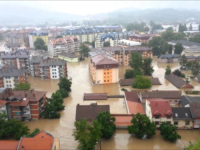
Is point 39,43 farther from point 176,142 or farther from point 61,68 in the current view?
point 176,142

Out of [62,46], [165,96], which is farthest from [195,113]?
[62,46]

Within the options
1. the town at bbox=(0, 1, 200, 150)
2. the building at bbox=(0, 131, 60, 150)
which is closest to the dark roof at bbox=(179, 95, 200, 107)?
the town at bbox=(0, 1, 200, 150)

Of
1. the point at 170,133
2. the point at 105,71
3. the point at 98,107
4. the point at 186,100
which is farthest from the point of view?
the point at 105,71

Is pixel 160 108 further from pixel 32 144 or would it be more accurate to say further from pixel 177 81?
pixel 177 81

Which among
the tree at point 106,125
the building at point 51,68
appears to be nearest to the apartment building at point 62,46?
the building at point 51,68

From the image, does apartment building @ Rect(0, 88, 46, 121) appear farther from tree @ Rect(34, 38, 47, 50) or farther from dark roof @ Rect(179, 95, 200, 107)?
tree @ Rect(34, 38, 47, 50)

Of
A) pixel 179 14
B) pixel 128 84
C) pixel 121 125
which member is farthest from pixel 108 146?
pixel 179 14
